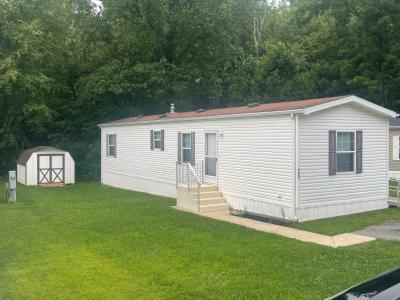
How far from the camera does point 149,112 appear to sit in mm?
28469

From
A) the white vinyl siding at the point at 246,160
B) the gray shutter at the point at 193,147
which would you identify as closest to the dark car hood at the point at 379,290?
the white vinyl siding at the point at 246,160

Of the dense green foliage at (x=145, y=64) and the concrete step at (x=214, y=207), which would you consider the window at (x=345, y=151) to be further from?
the dense green foliage at (x=145, y=64)

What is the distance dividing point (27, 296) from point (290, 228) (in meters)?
6.54

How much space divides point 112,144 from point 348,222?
13037 millimetres

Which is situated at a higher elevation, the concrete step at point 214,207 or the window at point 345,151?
the window at point 345,151

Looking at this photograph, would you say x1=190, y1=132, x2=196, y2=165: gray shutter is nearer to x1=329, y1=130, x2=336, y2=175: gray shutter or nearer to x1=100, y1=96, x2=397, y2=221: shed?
x1=100, y1=96, x2=397, y2=221: shed

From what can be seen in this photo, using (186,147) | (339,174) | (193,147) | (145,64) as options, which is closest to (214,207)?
(193,147)

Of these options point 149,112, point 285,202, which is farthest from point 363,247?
point 149,112

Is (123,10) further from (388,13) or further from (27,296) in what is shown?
(27,296)

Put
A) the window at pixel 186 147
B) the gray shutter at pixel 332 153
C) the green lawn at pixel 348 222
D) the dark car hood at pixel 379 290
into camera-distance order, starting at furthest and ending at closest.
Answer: the window at pixel 186 147
the gray shutter at pixel 332 153
the green lawn at pixel 348 222
the dark car hood at pixel 379 290

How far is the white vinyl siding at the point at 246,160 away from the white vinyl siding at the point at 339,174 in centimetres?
41

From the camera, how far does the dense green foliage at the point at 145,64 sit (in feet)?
85.8

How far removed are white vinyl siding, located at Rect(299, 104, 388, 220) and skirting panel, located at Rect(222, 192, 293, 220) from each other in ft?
1.38

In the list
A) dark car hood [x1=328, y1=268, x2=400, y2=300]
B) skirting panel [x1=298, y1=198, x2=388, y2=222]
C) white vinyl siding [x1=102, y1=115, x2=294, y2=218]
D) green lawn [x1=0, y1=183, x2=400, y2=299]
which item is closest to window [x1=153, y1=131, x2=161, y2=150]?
white vinyl siding [x1=102, y1=115, x2=294, y2=218]
